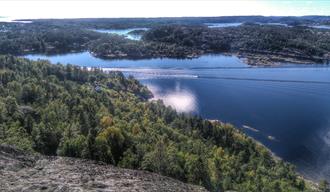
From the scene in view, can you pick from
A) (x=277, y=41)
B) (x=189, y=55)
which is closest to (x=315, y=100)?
(x=189, y=55)

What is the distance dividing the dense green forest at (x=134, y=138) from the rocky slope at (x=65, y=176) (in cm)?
654

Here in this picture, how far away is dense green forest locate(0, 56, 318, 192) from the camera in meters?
22.7

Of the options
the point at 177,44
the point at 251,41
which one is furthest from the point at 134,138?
the point at 177,44

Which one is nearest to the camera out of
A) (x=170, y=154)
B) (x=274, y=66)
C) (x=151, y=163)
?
(x=151, y=163)

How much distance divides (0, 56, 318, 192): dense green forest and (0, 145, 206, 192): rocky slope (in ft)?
21.5

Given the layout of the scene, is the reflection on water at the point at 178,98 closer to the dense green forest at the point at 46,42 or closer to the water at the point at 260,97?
the water at the point at 260,97

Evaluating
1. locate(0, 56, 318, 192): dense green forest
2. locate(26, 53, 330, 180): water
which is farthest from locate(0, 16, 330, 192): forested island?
locate(26, 53, 330, 180): water

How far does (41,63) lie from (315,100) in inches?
1569

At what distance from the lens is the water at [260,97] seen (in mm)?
39413

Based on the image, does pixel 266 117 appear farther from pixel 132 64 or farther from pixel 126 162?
pixel 132 64

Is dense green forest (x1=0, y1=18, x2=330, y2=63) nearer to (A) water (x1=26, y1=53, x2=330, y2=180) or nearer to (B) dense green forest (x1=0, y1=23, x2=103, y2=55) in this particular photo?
(B) dense green forest (x1=0, y1=23, x2=103, y2=55)

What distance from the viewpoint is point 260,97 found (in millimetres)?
58219

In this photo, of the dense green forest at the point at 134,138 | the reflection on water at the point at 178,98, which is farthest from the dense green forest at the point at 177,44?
the dense green forest at the point at 134,138

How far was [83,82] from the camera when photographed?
57.2m
